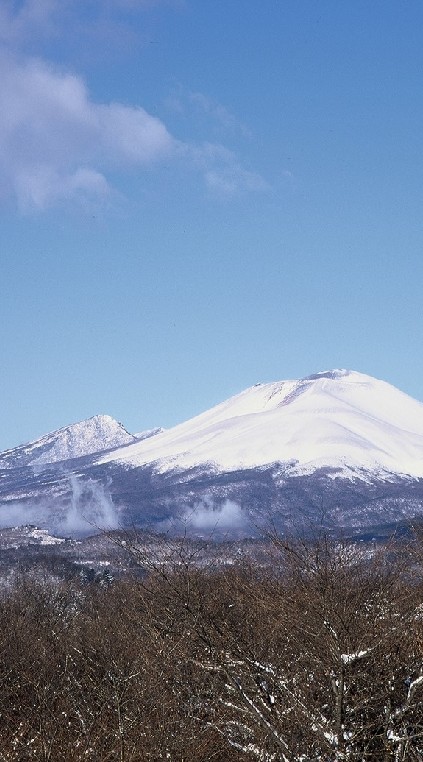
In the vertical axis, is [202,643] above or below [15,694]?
above

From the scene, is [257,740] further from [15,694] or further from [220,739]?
[15,694]

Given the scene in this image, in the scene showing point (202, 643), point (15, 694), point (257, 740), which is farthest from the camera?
point (15, 694)

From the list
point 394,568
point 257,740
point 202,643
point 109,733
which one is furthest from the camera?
point 394,568

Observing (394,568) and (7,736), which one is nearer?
(7,736)

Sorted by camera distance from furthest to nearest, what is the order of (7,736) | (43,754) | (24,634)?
(24,634) → (7,736) → (43,754)

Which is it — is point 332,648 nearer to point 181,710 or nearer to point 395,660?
point 395,660

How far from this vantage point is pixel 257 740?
19766 millimetres

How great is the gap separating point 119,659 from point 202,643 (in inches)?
492

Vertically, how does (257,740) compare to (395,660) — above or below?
below

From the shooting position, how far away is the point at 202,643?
922 inches

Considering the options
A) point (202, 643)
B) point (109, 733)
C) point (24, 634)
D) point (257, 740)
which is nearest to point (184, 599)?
point (202, 643)

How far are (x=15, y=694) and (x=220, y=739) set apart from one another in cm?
1216

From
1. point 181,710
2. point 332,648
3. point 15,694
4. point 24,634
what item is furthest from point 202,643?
point 24,634

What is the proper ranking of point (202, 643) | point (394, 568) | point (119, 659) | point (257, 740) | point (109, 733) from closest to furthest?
point (257, 740)
point (109, 733)
point (202, 643)
point (394, 568)
point (119, 659)
